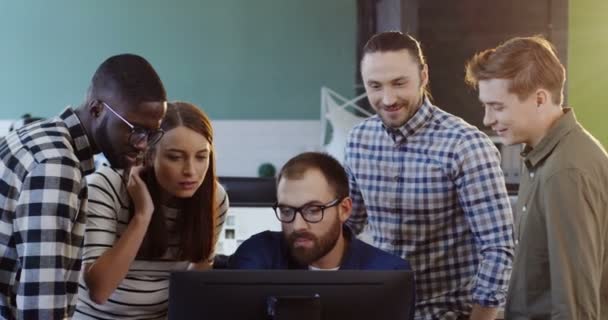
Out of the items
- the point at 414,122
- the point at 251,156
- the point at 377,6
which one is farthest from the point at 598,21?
the point at 414,122

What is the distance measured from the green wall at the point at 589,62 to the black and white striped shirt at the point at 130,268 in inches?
116

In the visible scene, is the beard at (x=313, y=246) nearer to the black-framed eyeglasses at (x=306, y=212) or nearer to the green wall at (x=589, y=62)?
the black-framed eyeglasses at (x=306, y=212)

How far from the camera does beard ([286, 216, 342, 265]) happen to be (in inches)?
82.1

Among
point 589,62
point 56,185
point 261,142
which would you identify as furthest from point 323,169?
point 261,142

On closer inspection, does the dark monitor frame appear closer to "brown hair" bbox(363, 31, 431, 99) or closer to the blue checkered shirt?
the blue checkered shirt

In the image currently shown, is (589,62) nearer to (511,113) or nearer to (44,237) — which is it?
(511,113)

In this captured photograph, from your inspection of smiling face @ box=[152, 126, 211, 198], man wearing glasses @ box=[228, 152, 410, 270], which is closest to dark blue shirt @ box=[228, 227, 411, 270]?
man wearing glasses @ box=[228, 152, 410, 270]

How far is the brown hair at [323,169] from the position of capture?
7.08 ft

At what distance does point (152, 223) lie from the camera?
2.05 metres

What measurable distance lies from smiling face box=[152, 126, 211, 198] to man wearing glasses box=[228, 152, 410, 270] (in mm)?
210

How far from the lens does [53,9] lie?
5020 millimetres

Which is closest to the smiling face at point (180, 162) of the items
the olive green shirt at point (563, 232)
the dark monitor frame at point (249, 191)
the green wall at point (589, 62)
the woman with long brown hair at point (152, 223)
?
the woman with long brown hair at point (152, 223)

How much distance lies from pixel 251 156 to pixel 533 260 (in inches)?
125

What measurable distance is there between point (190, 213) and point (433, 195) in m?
0.66
